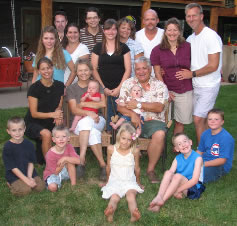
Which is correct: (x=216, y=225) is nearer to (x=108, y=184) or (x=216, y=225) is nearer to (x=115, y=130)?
(x=108, y=184)

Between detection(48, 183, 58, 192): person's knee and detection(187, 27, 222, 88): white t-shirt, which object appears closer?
detection(48, 183, 58, 192): person's knee

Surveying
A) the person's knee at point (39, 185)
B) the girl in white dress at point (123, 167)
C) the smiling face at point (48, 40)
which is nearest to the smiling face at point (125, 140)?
the girl in white dress at point (123, 167)

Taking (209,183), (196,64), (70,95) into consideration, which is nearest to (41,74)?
(70,95)

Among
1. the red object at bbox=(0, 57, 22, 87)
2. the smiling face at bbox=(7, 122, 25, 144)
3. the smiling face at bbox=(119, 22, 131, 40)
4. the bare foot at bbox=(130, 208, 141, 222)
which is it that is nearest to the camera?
the bare foot at bbox=(130, 208, 141, 222)

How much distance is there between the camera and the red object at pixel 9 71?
29.3ft

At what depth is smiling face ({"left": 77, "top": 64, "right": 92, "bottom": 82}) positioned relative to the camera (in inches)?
171

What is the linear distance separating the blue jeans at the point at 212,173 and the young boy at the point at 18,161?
5.50ft

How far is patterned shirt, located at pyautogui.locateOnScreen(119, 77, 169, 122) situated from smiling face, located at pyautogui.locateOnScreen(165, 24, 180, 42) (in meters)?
0.51

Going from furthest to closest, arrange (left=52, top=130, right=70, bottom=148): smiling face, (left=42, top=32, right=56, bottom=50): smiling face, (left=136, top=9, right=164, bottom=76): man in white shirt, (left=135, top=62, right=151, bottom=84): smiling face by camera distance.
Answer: (left=136, top=9, right=164, bottom=76): man in white shirt
(left=42, top=32, right=56, bottom=50): smiling face
(left=135, top=62, right=151, bottom=84): smiling face
(left=52, top=130, right=70, bottom=148): smiling face

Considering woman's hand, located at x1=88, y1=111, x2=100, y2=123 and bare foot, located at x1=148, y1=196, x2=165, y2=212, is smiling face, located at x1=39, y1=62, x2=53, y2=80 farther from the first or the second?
bare foot, located at x1=148, y1=196, x2=165, y2=212

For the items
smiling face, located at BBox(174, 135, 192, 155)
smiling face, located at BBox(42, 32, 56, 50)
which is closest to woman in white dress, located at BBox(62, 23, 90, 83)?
smiling face, located at BBox(42, 32, 56, 50)

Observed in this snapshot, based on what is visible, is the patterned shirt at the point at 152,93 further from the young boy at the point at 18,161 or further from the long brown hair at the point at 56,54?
the young boy at the point at 18,161

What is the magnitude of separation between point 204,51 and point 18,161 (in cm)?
237

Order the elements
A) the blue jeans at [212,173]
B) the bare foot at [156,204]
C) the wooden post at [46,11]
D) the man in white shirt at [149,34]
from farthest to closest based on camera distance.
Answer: the wooden post at [46,11] < the man in white shirt at [149,34] < the blue jeans at [212,173] < the bare foot at [156,204]
